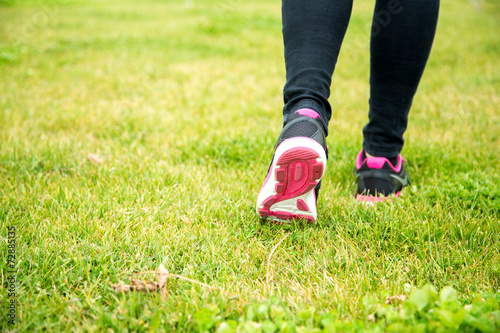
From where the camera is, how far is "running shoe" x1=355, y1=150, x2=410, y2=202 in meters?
1.92

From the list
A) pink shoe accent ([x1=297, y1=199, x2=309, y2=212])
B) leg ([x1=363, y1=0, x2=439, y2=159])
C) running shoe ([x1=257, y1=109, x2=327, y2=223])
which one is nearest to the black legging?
leg ([x1=363, y1=0, x2=439, y2=159])

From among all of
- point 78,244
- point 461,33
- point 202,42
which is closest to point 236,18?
point 202,42

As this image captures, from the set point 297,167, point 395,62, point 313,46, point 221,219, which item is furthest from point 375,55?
point 221,219

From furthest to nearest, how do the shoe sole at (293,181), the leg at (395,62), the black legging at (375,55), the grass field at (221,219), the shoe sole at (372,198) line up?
1. the shoe sole at (372,198)
2. the leg at (395,62)
3. the black legging at (375,55)
4. the shoe sole at (293,181)
5. the grass field at (221,219)

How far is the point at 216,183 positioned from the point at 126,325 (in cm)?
106

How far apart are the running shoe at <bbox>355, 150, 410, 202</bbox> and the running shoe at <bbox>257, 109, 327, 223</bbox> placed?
0.53m

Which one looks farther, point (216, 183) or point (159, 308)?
point (216, 183)

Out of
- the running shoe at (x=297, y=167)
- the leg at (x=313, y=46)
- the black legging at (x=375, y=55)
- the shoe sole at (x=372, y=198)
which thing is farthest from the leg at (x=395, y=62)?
the running shoe at (x=297, y=167)

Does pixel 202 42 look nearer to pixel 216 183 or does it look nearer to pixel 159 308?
pixel 216 183

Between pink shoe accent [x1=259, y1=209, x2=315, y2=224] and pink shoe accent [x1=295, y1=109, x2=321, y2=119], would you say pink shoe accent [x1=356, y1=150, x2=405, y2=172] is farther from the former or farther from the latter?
pink shoe accent [x1=295, y1=109, x2=321, y2=119]

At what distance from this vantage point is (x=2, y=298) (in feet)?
3.85

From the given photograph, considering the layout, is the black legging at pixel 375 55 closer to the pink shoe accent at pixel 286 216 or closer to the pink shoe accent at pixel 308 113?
the pink shoe accent at pixel 308 113

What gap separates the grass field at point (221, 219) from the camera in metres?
1.12

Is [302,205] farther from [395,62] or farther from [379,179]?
[395,62]
